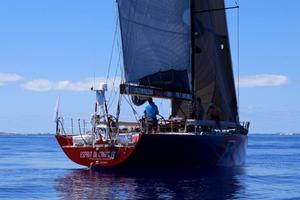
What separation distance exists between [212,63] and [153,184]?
12.1m

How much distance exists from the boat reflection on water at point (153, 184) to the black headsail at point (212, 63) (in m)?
5.22

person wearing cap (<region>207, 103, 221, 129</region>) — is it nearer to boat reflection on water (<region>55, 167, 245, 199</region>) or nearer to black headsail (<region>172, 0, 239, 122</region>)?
black headsail (<region>172, 0, 239, 122</region>)

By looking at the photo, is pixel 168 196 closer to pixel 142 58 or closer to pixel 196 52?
pixel 142 58

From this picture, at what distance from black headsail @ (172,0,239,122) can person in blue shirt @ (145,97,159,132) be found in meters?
4.36

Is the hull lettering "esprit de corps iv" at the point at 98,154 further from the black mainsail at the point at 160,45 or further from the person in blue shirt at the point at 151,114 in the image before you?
the black mainsail at the point at 160,45

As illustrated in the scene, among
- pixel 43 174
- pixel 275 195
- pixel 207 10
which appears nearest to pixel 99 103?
pixel 43 174

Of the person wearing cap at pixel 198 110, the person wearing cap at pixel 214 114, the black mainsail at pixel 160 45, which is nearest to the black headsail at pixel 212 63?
the black mainsail at pixel 160 45

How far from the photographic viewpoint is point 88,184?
26453mm

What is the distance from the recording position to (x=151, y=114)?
30.7 metres

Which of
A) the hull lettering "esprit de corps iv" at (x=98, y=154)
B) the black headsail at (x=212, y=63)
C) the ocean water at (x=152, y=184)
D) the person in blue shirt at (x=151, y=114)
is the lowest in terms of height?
the ocean water at (x=152, y=184)

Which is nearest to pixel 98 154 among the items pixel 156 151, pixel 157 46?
pixel 156 151

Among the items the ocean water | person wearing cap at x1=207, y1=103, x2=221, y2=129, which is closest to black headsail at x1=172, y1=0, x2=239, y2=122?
person wearing cap at x1=207, y1=103, x2=221, y2=129

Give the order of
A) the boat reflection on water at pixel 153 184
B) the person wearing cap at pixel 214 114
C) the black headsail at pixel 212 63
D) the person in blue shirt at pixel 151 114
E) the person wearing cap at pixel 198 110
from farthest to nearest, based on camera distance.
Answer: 1. the black headsail at pixel 212 63
2. the person wearing cap at pixel 214 114
3. the person wearing cap at pixel 198 110
4. the person in blue shirt at pixel 151 114
5. the boat reflection on water at pixel 153 184

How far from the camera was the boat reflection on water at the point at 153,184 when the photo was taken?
2277cm
